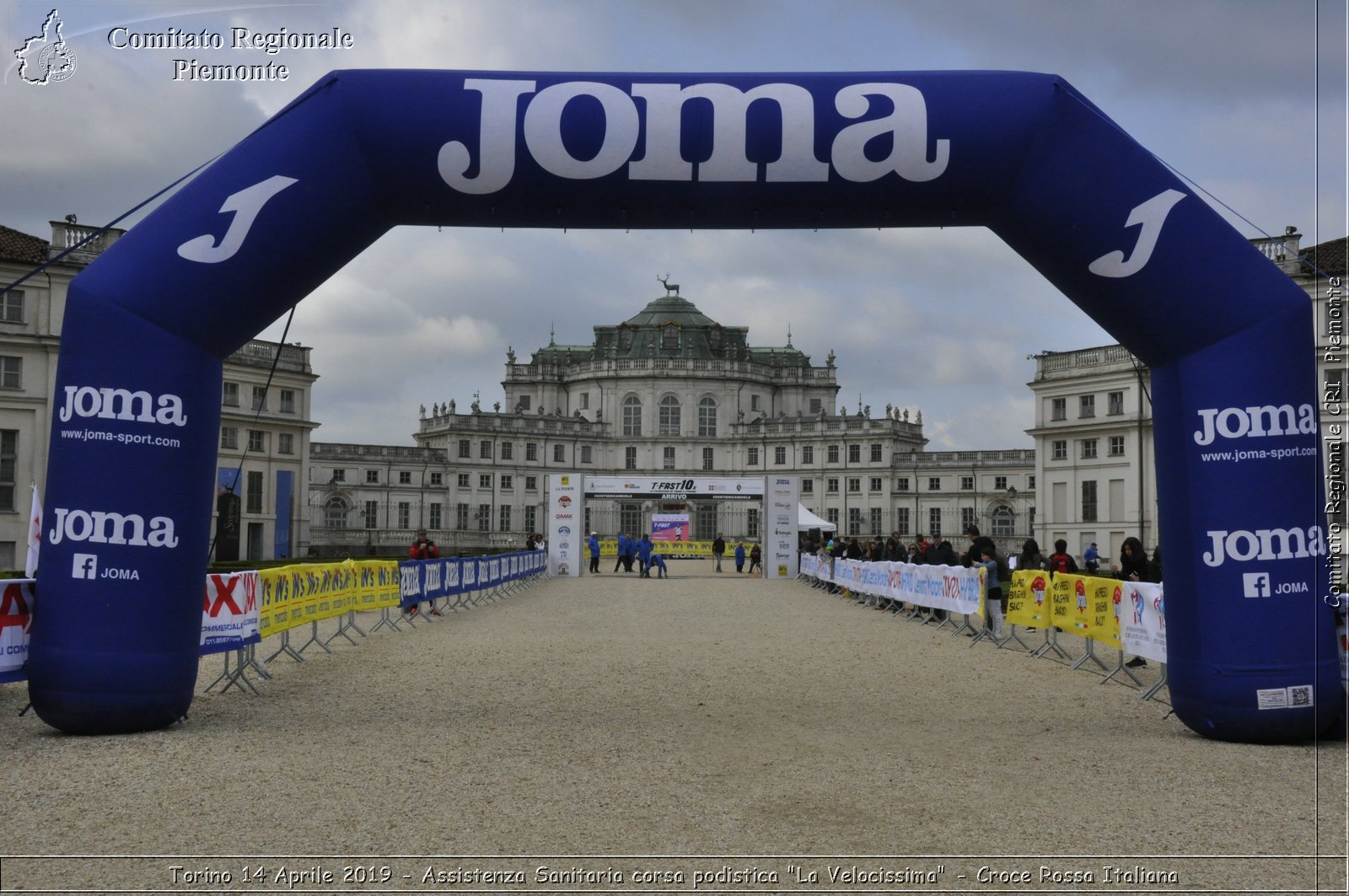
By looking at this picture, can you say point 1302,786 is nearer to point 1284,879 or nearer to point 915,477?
point 1284,879

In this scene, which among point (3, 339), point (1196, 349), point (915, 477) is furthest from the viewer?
point (915, 477)

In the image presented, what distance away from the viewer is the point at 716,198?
1027 centimetres

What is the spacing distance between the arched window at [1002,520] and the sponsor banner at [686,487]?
44.9m

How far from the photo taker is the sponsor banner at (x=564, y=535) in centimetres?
4600

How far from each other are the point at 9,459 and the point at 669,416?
6250cm

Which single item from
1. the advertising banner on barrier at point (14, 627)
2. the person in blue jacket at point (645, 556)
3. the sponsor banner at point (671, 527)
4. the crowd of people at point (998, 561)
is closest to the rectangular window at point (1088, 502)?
the sponsor banner at point (671, 527)

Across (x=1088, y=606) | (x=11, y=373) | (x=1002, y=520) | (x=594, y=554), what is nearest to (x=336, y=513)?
(x=594, y=554)

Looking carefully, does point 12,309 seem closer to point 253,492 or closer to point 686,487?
point 253,492

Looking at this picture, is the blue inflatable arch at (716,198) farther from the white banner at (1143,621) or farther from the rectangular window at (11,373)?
the rectangular window at (11,373)

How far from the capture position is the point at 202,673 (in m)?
14.5

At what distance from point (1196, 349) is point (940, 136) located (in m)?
2.63

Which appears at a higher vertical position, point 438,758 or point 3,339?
point 3,339

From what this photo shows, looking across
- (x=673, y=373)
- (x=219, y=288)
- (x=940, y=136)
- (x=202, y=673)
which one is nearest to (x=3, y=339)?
(x=202, y=673)

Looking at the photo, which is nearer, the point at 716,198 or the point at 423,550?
the point at 716,198
